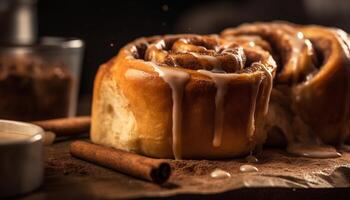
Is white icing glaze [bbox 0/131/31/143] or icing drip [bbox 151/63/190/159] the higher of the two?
icing drip [bbox 151/63/190/159]

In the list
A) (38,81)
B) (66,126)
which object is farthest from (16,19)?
(66,126)

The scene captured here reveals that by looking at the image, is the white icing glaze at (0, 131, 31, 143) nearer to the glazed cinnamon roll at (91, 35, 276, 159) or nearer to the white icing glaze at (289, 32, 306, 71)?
the glazed cinnamon roll at (91, 35, 276, 159)

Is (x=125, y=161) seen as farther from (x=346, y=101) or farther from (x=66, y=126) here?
(x=346, y=101)

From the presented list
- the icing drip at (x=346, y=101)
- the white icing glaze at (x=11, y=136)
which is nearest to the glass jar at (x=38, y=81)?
the white icing glaze at (x=11, y=136)

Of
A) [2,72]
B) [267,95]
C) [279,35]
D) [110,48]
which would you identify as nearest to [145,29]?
[110,48]

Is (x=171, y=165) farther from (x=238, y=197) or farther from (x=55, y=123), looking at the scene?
(x=55, y=123)

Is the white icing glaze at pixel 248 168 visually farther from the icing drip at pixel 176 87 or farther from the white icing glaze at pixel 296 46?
the white icing glaze at pixel 296 46

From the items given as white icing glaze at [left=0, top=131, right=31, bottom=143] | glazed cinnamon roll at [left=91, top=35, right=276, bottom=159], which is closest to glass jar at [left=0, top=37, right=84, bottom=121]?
glazed cinnamon roll at [left=91, top=35, right=276, bottom=159]
